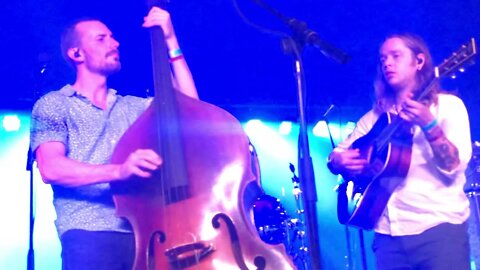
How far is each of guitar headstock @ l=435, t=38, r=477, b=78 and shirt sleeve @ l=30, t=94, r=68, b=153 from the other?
76.9 inches

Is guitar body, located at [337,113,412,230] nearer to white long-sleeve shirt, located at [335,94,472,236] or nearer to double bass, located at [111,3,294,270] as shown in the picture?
white long-sleeve shirt, located at [335,94,472,236]

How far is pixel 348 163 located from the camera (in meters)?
3.18

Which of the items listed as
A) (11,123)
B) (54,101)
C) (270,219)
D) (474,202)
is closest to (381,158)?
(54,101)

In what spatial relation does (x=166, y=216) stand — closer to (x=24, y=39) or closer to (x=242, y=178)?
(x=242, y=178)

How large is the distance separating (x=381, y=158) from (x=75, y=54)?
1.66 meters

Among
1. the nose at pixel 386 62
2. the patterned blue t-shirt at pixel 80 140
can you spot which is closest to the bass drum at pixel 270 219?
the nose at pixel 386 62

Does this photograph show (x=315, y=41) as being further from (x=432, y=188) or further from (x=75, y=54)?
(x=75, y=54)

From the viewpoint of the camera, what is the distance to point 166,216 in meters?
1.98

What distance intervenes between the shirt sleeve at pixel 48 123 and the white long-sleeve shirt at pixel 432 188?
5.31 ft

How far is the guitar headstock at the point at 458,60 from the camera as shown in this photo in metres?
3.12

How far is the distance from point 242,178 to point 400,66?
152cm

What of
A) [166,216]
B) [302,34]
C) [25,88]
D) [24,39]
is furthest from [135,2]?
[166,216]

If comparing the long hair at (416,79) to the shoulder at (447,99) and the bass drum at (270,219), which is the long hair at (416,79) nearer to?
the shoulder at (447,99)

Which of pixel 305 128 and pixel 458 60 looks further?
pixel 458 60
